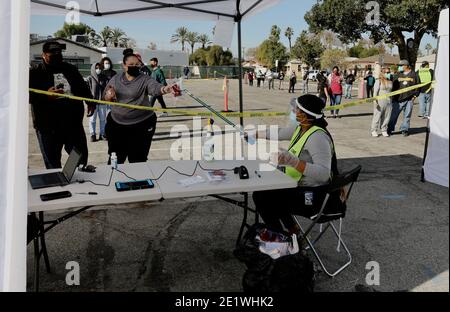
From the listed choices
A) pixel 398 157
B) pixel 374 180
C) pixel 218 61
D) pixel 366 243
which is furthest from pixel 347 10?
pixel 218 61

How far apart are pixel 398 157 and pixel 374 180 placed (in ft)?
5.84

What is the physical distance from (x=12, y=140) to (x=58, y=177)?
3.09 ft

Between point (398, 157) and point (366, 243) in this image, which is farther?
point (398, 157)

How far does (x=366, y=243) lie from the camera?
3836mm

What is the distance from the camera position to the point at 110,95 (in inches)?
174

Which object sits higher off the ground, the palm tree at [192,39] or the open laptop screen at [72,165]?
the palm tree at [192,39]

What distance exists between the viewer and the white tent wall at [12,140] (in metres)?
2.17

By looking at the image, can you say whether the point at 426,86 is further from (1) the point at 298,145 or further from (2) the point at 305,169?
(2) the point at 305,169

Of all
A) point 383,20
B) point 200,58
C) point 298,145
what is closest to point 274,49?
point 200,58

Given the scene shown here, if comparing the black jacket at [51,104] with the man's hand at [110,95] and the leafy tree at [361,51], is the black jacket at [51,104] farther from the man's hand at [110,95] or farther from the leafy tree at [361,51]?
the leafy tree at [361,51]

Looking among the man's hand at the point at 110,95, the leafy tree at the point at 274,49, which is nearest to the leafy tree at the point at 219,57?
the leafy tree at the point at 274,49

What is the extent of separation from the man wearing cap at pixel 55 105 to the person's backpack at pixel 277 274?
2269mm

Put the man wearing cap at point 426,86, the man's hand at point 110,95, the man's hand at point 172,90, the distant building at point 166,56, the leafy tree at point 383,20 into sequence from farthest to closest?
the distant building at point 166,56 → the leafy tree at point 383,20 → the man wearing cap at point 426,86 → the man's hand at point 110,95 → the man's hand at point 172,90

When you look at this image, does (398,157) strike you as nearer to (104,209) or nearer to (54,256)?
(104,209)
